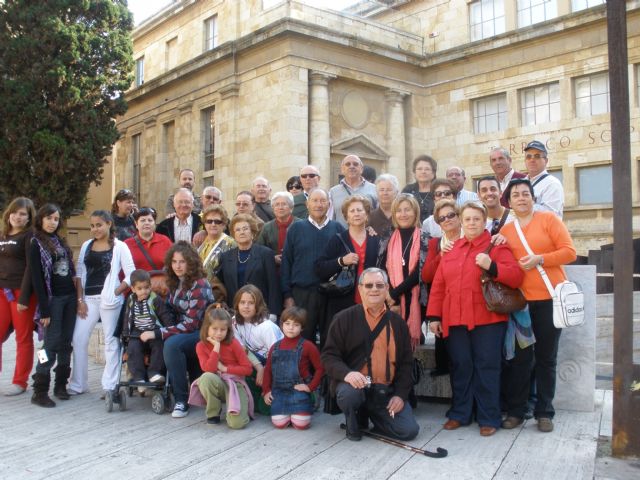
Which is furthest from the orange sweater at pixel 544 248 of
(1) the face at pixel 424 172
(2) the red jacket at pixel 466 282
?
(1) the face at pixel 424 172

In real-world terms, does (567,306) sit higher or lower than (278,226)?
lower

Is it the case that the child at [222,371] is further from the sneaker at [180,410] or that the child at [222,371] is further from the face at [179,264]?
the face at [179,264]

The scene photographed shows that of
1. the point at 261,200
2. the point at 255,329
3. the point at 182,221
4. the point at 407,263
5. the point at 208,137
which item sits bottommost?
the point at 255,329

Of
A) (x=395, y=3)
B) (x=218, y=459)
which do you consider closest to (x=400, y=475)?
(x=218, y=459)

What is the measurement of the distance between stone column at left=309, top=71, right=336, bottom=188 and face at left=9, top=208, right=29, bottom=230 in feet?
45.3

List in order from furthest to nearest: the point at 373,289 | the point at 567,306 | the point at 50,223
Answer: the point at 50,223, the point at 373,289, the point at 567,306

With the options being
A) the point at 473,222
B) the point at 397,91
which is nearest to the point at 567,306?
the point at 473,222

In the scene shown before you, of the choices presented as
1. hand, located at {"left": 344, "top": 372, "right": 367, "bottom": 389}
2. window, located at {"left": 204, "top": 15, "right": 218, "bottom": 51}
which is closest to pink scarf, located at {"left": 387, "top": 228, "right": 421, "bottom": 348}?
hand, located at {"left": 344, "top": 372, "right": 367, "bottom": 389}

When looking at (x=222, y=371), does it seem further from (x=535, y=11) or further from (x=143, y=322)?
(x=535, y=11)

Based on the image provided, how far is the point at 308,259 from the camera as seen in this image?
6434 mm

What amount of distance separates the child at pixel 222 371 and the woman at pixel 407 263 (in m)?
1.60

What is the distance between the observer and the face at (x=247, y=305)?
5.98 m

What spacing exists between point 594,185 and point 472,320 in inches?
692

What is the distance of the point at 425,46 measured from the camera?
81.0 feet
